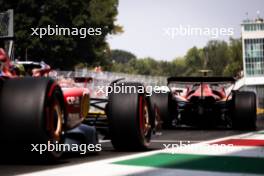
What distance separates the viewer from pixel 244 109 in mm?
15984

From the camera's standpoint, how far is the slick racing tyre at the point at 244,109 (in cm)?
1595

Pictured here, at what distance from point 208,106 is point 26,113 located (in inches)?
460

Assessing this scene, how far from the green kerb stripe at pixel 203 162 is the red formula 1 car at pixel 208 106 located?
849 centimetres

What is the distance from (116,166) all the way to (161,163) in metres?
0.60

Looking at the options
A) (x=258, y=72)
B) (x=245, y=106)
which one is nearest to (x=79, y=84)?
(x=245, y=106)

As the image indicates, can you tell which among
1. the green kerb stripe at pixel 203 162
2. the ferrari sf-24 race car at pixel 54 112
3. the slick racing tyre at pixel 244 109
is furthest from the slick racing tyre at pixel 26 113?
the slick racing tyre at pixel 244 109

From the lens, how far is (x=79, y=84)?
8.41 m

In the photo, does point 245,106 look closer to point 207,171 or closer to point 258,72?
point 207,171

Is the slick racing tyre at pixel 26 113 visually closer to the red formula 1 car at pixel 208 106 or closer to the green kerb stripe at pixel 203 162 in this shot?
the green kerb stripe at pixel 203 162

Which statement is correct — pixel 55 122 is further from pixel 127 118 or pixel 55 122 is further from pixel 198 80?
pixel 198 80

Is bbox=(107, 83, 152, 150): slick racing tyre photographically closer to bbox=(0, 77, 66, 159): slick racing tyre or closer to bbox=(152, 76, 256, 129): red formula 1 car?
bbox=(0, 77, 66, 159): slick racing tyre

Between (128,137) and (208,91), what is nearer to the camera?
(128,137)

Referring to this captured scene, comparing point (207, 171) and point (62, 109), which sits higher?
point (62, 109)

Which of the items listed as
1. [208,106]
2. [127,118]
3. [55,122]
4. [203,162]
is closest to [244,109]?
[208,106]
